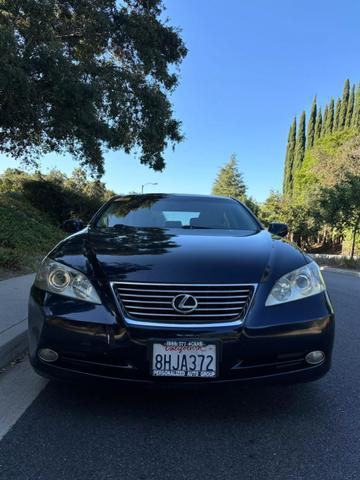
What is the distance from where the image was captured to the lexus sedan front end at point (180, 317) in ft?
8.87

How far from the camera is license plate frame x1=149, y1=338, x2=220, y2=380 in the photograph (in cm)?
268

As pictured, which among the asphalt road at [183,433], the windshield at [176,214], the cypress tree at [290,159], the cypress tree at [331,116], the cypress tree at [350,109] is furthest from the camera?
the cypress tree at [290,159]

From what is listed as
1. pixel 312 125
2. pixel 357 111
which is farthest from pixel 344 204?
pixel 312 125

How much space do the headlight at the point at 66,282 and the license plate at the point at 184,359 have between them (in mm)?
492

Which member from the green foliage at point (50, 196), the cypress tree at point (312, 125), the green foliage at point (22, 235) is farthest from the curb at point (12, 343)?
the cypress tree at point (312, 125)

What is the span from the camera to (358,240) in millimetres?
29781

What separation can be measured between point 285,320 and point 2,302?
4308 millimetres

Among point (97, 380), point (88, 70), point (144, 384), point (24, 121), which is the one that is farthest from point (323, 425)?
point (88, 70)

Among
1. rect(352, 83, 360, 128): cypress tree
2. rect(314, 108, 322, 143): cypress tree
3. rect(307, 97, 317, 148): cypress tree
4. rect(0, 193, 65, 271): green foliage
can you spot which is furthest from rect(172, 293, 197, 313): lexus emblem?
rect(307, 97, 317, 148): cypress tree

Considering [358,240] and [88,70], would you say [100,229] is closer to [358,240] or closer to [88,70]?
[88,70]

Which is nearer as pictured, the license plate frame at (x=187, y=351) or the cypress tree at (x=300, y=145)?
the license plate frame at (x=187, y=351)

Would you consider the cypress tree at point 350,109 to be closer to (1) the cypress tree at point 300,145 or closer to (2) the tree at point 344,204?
(1) the cypress tree at point 300,145

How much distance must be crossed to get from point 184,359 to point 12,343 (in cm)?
221

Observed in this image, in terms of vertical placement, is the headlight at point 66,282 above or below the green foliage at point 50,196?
below
